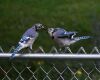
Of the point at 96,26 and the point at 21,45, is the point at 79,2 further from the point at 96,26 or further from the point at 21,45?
the point at 21,45

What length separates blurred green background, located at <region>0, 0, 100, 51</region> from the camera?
21.1 ft

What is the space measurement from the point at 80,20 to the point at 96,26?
634mm

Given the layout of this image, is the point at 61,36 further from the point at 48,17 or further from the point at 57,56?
the point at 48,17

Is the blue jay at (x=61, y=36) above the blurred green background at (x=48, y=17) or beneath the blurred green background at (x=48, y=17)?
above

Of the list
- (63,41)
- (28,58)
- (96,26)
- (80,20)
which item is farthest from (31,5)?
(28,58)

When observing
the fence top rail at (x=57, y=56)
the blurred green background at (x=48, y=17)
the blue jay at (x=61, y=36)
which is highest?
the fence top rail at (x=57, y=56)

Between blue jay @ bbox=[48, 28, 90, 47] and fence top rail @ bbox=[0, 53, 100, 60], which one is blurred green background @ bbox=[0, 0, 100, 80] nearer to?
blue jay @ bbox=[48, 28, 90, 47]

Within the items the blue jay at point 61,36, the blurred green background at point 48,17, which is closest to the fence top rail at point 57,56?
the blue jay at point 61,36

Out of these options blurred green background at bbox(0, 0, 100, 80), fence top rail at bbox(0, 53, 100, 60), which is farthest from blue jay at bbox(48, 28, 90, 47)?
blurred green background at bbox(0, 0, 100, 80)

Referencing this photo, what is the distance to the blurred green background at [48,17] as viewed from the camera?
6434mm

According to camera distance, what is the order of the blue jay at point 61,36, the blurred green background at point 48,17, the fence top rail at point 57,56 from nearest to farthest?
the fence top rail at point 57,56 < the blue jay at point 61,36 < the blurred green background at point 48,17

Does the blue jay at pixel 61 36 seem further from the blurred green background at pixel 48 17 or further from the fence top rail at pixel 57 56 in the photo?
the blurred green background at pixel 48 17

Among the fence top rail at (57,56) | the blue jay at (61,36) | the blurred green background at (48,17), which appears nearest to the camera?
the fence top rail at (57,56)

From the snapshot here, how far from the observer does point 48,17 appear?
24.6ft
